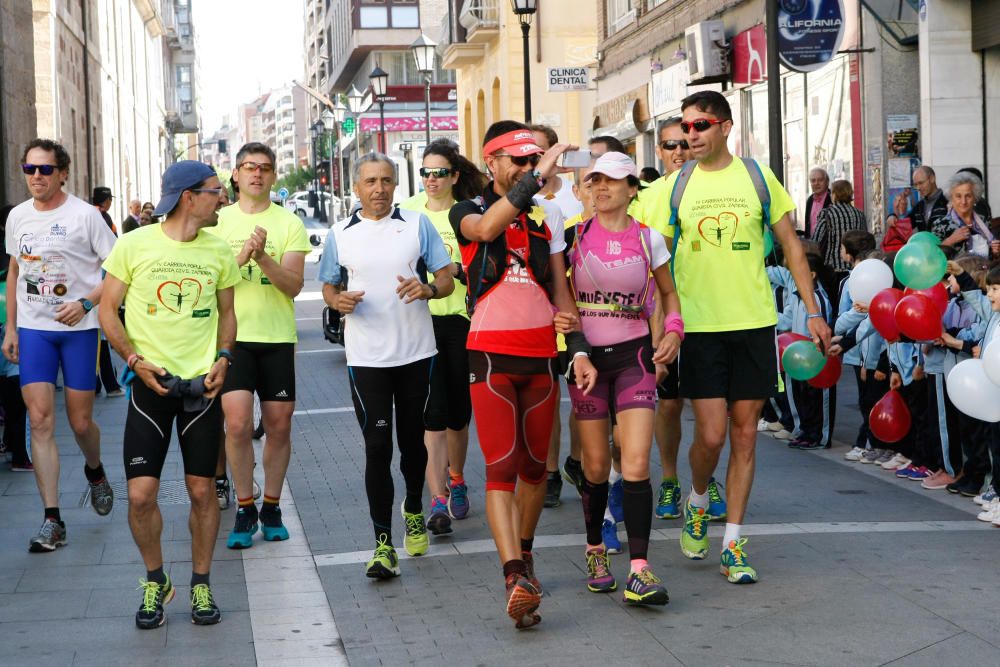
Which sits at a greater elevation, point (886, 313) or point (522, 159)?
point (522, 159)

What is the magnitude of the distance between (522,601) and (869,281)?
4413 mm

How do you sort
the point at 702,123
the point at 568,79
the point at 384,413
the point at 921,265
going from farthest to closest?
the point at 568,79, the point at 921,265, the point at 384,413, the point at 702,123

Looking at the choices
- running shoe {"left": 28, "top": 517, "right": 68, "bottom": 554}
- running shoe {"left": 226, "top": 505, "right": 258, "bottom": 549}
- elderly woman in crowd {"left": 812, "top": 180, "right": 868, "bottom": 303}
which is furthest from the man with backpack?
elderly woman in crowd {"left": 812, "top": 180, "right": 868, "bottom": 303}

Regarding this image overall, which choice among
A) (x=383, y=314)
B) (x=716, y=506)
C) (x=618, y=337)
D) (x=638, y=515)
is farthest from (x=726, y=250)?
Result: (x=716, y=506)

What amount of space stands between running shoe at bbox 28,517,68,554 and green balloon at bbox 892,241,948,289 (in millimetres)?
4874

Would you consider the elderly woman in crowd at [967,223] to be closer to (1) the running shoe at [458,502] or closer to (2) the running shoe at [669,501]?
(2) the running shoe at [669,501]

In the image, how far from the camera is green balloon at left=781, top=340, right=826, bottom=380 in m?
8.70

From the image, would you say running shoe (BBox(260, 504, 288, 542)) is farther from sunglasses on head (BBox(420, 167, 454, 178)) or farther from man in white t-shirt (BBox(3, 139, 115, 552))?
sunglasses on head (BBox(420, 167, 454, 178))

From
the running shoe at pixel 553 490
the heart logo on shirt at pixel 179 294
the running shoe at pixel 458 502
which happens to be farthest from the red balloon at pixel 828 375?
the heart logo on shirt at pixel 179 294

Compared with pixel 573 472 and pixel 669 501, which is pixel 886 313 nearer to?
pixel 669 501

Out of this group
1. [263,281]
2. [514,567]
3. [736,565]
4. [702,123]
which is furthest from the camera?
[263,281]

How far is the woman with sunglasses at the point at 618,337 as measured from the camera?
6.07 meters

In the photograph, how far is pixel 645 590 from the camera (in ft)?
19.2

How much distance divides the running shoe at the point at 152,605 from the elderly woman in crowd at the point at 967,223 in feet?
24.9
